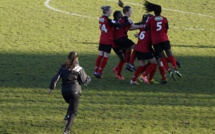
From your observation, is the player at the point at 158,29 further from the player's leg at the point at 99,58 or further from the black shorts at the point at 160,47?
the player's leg at the point at 99,58

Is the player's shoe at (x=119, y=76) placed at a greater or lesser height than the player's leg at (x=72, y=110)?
lesser

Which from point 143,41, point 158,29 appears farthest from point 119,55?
point 158,29

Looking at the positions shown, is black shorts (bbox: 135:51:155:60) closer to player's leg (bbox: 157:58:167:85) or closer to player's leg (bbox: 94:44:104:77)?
player's leg (bbox: 157:58:167:85)

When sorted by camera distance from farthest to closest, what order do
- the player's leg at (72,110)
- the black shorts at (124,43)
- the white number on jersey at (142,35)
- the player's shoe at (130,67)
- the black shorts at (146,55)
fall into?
the player's shoe at (130,67) < the black shorts at (124,43) < the white number on jersey at (142,35) < the black shorts at (146,55) < the player's leg at (72,110)

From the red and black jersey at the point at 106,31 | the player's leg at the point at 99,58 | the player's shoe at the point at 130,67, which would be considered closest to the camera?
the red and black jersey at the point at 106,31

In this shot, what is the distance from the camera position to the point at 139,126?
13.2 m

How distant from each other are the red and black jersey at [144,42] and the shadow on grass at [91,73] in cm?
101

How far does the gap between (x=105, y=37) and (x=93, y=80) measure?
50.1 inches

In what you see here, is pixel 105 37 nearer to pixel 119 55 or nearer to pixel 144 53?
pixel 119 55

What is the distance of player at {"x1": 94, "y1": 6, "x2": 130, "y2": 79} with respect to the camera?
649 inches

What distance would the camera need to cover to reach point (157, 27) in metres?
16.3

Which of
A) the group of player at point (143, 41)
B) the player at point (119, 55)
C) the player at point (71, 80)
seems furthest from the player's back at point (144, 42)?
the player at point (71, 80)

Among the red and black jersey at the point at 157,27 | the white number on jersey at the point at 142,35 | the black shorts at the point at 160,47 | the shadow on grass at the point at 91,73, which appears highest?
the red and black jersey at the point at 157,27

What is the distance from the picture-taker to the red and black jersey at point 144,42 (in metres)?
16.2
